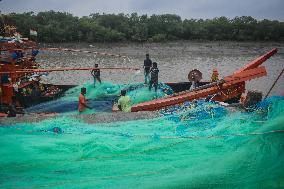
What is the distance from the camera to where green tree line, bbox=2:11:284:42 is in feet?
144

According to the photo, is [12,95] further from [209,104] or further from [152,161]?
[152,161]

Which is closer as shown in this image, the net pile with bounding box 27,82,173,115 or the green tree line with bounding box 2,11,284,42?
the net pile with bounding box 27,82,173,115

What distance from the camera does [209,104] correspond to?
366 inches

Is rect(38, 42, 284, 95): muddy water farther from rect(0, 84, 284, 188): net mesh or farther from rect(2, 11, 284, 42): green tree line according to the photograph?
rect(0, 84, 284, 188): net mesh

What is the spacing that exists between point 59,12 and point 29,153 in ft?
152

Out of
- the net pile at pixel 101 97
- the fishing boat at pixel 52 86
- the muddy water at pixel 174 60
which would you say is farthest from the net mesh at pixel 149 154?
the muddy water at pixel 174 60

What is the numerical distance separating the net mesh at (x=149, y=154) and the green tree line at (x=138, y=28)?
37.3 meters

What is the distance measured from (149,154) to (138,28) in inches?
1626

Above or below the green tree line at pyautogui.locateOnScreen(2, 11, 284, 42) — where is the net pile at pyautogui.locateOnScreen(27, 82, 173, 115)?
below

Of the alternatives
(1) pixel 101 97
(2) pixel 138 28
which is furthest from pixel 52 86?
(2) pixel 138 28

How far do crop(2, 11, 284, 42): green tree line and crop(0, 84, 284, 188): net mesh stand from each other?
122 feet

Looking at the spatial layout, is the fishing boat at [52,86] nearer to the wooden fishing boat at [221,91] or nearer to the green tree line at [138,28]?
the wooden fishing boat at [221,91]

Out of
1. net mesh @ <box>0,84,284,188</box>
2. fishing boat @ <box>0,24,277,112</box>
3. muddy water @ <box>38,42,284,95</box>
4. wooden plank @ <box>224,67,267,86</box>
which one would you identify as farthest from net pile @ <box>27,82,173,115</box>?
muddy water @ <box>38,42,284,95</box>

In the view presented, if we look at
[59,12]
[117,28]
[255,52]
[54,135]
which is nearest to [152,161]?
[54,135]
